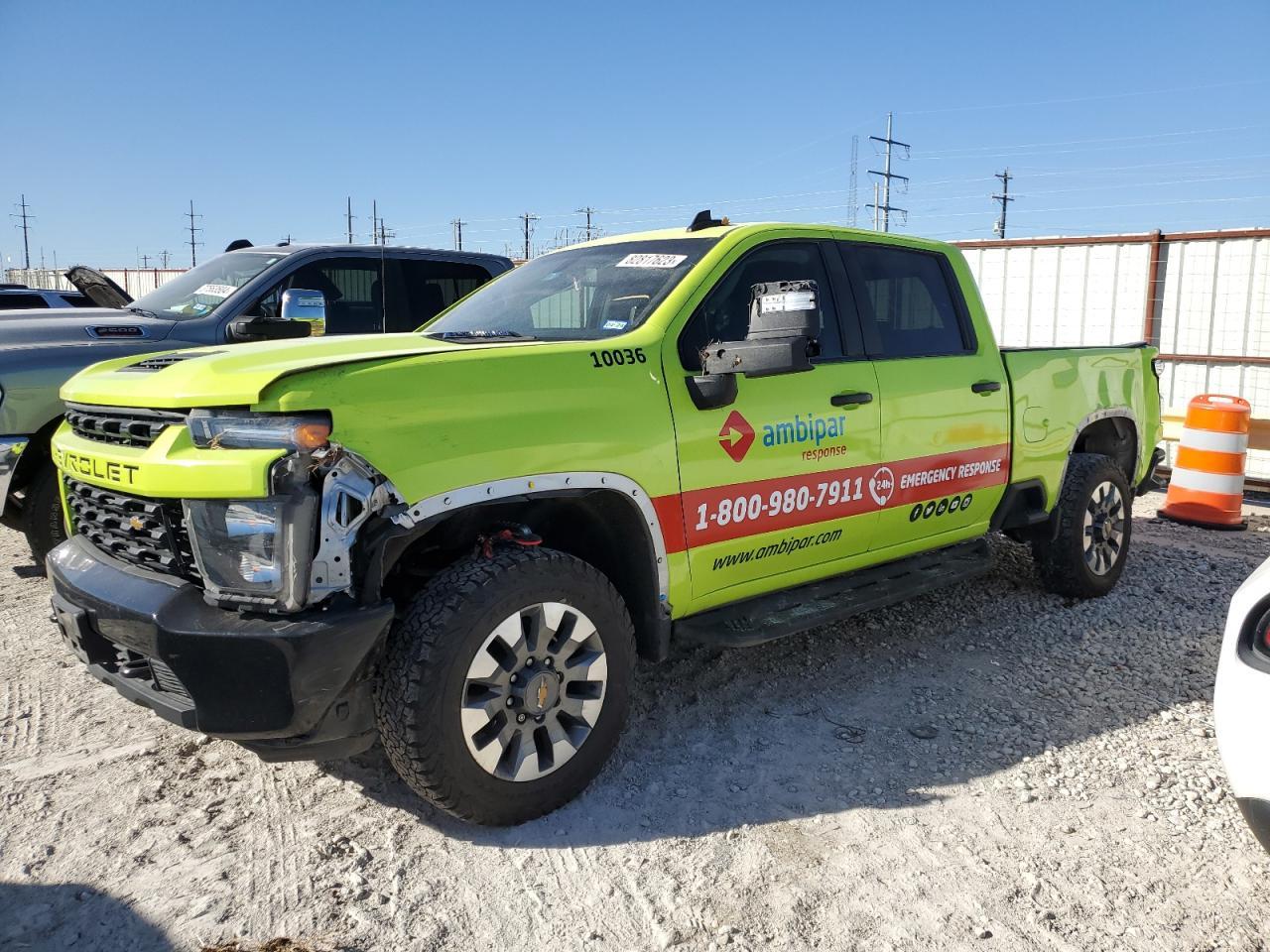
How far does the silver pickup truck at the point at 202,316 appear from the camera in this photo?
16.2 ft

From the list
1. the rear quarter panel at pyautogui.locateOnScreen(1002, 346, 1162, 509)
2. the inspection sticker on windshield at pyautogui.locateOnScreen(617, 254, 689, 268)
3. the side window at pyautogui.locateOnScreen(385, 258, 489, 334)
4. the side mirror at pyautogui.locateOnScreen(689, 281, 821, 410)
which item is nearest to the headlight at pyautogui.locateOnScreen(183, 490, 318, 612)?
the side mirror at pyautogui.locateOnScreen(689, 281, 821, 410)

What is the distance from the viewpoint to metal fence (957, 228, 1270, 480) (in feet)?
32.8

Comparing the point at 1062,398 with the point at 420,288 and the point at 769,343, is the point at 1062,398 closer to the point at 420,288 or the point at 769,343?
the point at 769,343

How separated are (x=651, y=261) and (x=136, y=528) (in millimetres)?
2100

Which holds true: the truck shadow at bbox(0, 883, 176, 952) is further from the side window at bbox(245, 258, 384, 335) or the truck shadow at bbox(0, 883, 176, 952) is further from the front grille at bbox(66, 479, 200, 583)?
the side window at bbox(245, 258, 384, 335)

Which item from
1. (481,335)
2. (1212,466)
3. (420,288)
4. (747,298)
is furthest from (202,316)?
(1212,466)

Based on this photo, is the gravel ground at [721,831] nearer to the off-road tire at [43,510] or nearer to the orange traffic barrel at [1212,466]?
the off-road tire at [43,510]

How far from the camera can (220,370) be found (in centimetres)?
284

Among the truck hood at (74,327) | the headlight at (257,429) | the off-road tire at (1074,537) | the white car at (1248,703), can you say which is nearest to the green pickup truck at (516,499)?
the headlight at (257,429)

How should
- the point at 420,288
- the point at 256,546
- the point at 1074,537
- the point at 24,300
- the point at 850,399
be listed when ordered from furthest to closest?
the point at 24,300 → the point at 420,288 → the point at 1074,537 → the point at 850,399 → the point at 256,546

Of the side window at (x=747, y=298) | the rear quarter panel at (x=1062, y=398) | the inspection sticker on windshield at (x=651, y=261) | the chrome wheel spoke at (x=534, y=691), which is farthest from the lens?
the rear quarter panel at (x=1062, y=398)

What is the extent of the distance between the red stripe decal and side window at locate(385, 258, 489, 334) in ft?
12.4

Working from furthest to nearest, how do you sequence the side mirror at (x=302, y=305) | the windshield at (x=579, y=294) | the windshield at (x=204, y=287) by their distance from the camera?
the windshield at (x=204, y=287) < the side mirror at (x=302, y=305) < the windshield at (x=579, y=294)

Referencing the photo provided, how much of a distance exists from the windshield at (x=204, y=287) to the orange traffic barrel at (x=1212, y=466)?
22.3 ft
